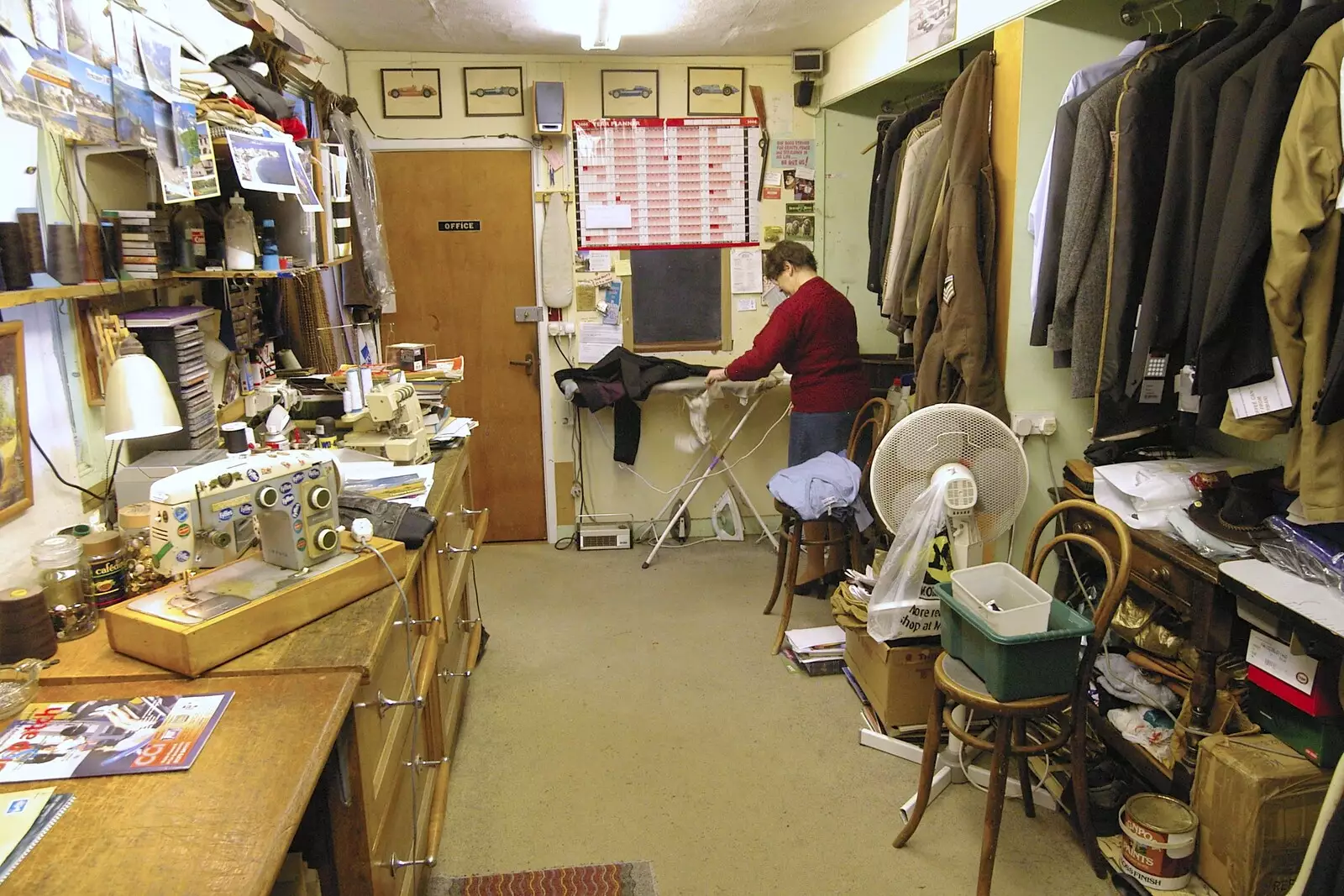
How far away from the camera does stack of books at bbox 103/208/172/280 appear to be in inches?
75.3

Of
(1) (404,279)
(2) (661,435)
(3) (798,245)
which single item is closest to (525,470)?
(2) (661,435)

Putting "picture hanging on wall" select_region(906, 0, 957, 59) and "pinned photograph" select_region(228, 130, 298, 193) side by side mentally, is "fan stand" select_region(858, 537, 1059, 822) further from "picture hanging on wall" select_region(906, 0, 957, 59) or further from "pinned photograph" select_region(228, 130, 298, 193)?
"pinned photograph" select_region(228, 130, 298, 193)

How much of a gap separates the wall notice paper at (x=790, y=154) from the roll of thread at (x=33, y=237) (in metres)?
3.42

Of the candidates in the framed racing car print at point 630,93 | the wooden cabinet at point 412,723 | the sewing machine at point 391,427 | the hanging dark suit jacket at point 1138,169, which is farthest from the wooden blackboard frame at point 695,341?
the hanging dark suit jacket at point 1138,169

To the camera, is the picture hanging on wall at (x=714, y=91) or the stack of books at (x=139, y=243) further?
the picture hanging on wall at (x=714, y=91)

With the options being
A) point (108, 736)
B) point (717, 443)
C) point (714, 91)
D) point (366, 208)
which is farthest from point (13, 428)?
point (714, 91)

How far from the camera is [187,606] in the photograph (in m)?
1.46

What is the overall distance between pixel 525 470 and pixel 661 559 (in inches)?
34.2

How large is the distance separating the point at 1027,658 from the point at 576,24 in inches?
120

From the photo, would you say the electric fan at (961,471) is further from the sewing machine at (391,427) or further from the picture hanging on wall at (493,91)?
the picture hanging on wall at (493,91)

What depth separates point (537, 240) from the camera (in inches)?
174

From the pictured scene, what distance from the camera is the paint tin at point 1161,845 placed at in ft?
6.71

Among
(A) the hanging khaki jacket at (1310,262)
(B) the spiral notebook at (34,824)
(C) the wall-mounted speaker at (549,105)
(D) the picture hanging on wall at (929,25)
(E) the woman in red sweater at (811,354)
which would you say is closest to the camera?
(B) the spiral notebook at (34,824)

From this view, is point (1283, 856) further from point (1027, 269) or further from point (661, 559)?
point (661, 559)
